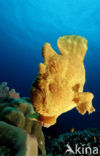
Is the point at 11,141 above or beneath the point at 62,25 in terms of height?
beneath

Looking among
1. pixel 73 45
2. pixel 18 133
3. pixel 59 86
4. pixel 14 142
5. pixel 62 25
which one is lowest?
pixel 14 142

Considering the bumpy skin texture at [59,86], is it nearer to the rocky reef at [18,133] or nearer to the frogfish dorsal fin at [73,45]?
the frogfish dorsal fin at [73,45]

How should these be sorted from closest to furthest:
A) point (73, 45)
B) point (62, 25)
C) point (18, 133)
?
point (73, 45) < point (18, 133) < point (62, 25)

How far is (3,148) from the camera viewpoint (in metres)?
1.98

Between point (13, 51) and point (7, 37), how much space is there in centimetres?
1437

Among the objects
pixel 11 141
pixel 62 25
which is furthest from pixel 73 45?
pixel 62 25

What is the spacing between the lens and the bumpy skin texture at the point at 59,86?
68.2 inches

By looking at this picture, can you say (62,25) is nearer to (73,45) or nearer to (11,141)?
(73,45)

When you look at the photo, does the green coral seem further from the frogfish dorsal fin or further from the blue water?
the blue water

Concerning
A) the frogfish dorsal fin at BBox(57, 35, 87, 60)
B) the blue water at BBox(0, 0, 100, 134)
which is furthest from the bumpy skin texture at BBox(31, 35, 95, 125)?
the blue water at BBox(0, 0, 100, 134)

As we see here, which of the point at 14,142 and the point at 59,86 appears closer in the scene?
the point at 59,86

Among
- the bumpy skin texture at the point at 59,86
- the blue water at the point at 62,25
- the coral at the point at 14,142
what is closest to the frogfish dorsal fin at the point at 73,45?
the bumpy skin texture at the point at 59,86

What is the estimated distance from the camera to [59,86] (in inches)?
69.2

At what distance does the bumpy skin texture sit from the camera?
5.69 feet
